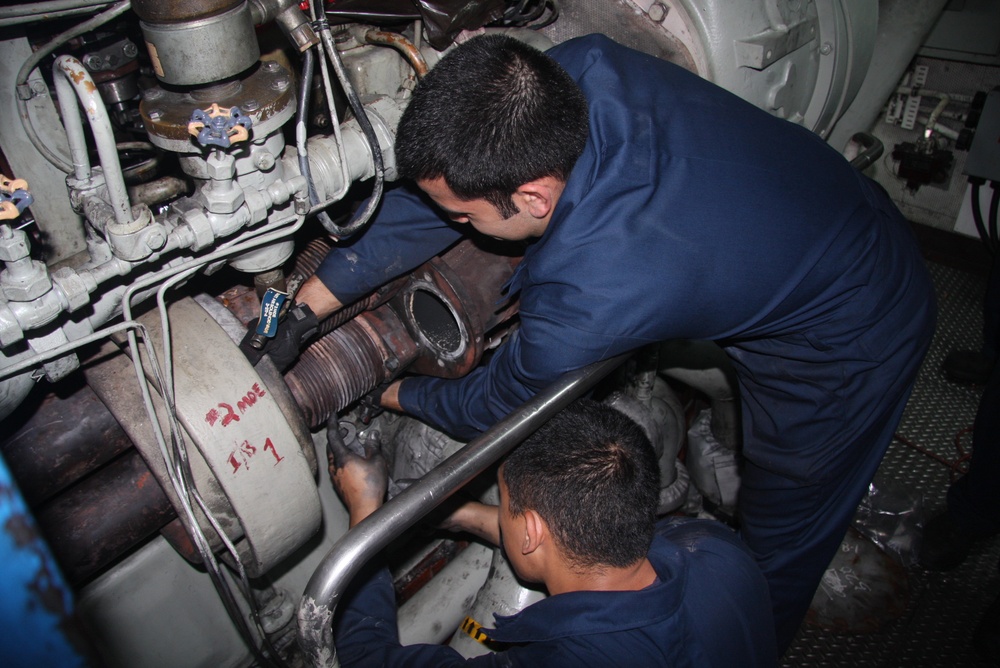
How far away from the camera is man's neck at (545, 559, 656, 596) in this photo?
1.26 metres

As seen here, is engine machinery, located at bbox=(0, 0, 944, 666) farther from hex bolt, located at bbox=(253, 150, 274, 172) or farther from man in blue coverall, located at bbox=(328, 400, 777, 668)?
man in blue coverall, located at bbox=(328, 400, 777, 668)

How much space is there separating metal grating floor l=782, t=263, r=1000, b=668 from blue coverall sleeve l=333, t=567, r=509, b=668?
152 cm

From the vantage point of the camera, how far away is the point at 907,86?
3.54m

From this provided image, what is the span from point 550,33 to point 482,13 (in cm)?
35

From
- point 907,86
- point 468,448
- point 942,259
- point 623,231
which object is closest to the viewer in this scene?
point 468,448

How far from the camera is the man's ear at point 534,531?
1.30 metres

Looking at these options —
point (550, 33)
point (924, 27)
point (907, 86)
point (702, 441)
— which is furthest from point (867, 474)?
point (907, 86)

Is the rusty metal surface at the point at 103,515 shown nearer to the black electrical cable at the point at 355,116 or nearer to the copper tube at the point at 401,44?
the black electrical cable at the point at 355,116

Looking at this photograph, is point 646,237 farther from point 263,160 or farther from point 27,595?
point 27,595

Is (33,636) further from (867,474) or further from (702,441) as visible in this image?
(702,441)

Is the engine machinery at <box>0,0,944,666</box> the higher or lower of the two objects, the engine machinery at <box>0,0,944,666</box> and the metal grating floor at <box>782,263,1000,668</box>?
the higher

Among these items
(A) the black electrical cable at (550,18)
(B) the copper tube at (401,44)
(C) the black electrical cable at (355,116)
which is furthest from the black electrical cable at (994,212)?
(C) the black electrical cable at (355,116)

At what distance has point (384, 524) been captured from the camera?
1.02 m

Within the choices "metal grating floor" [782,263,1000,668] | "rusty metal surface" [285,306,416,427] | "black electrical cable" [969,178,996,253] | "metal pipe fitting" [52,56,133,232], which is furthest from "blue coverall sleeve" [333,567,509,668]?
"black electrical cable" [969,178,996,253]
